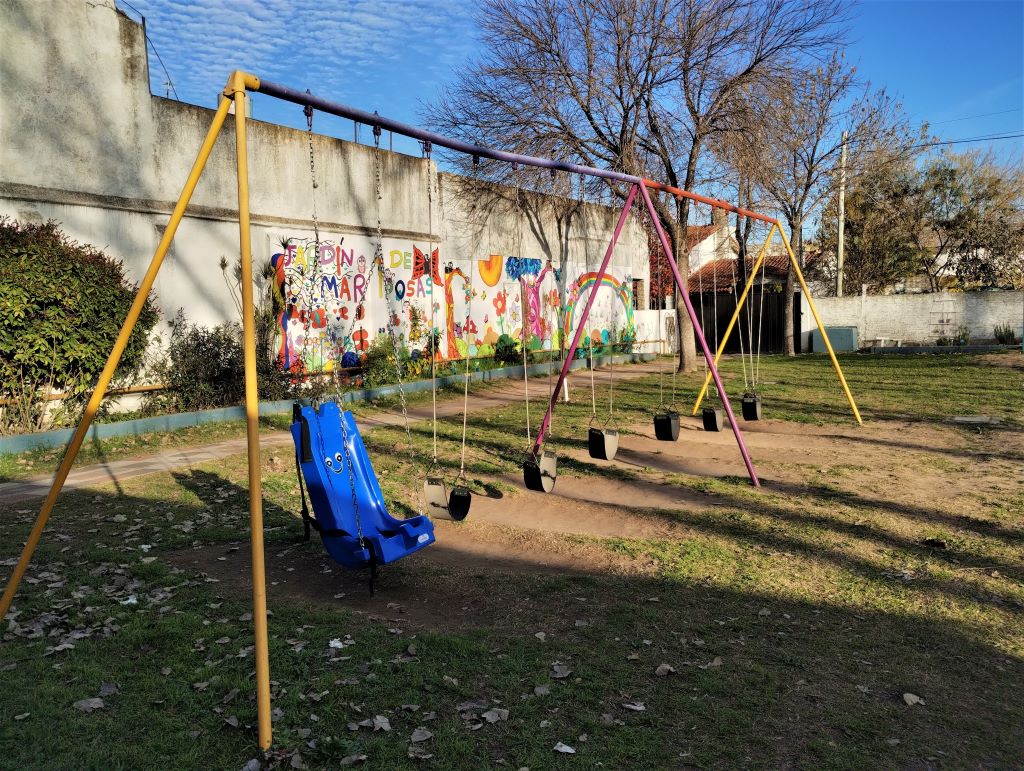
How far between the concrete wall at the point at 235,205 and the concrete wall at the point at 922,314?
11.4 m

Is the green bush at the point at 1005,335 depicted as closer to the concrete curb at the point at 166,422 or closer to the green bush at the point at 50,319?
the concrete curb at the point at 166,422

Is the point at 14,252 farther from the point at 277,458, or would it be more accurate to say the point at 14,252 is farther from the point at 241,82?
the point at 241,82

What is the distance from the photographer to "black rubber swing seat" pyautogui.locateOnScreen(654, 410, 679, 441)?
820 cm

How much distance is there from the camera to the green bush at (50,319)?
8.72 meters

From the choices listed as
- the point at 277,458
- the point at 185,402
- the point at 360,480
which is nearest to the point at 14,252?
the point at 185,402

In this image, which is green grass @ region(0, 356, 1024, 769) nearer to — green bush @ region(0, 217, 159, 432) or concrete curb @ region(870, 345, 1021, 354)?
green bush @ region(0, 217, 159, 432)

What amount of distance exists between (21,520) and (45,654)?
2.87 meters

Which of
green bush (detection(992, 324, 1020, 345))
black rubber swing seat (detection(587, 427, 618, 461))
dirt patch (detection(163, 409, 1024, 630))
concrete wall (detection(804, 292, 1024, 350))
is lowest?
dirt patch (detection(163, 409, 1024, 630))

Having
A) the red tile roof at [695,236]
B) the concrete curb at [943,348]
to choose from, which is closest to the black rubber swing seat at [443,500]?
the red tile roof at [695,236]

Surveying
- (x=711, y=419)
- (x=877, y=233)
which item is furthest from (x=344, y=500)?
(x=877, y=233)

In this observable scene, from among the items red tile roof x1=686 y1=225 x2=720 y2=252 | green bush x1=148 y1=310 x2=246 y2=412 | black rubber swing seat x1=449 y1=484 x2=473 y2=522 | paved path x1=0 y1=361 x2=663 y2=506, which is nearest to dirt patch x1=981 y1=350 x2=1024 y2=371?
red tile roof x1=686 y1=225 x2=720 y2=252

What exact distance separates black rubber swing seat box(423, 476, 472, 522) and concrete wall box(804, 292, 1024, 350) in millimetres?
22105

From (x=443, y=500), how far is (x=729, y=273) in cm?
3230

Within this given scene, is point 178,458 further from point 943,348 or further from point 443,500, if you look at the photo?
point 943,348
